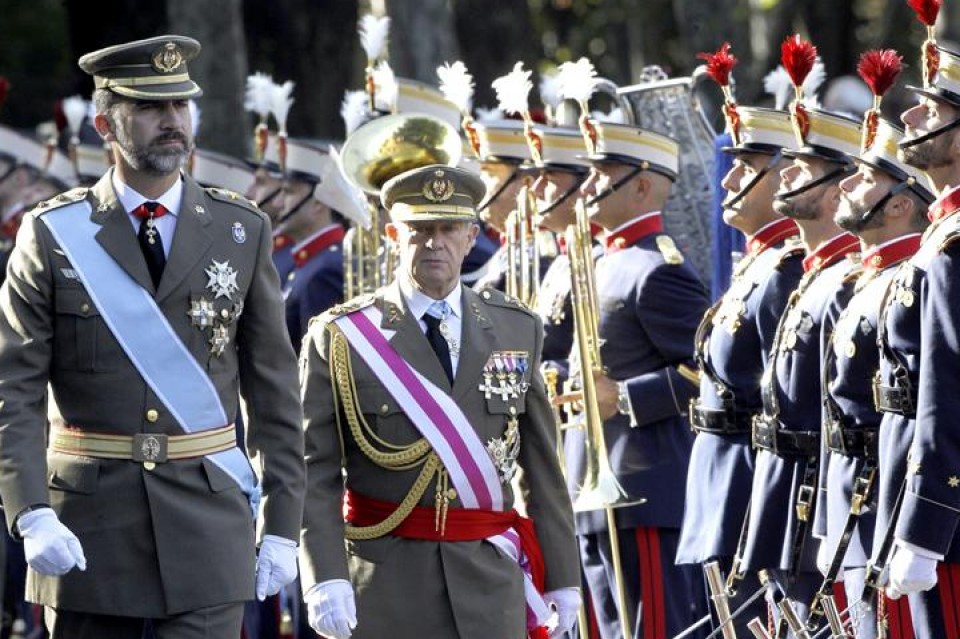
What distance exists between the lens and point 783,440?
7.72 metres

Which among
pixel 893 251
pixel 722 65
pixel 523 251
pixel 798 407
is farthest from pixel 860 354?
pixel 523 251

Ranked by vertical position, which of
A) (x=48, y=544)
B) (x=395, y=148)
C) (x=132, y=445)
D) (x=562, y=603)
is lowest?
(x=562, y=603)

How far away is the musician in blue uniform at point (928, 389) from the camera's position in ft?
20.4

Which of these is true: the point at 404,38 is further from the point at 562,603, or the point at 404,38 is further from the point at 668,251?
the point at 562,603

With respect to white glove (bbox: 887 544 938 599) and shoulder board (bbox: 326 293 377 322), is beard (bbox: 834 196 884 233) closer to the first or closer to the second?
white glove (bbox: 887 544 938 599)

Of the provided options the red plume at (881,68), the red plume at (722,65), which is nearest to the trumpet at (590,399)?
the red plume at (722,65)

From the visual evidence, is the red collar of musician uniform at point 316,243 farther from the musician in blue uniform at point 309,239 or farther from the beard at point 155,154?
the beard at point 155,154

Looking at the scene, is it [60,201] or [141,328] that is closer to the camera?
[141,328]

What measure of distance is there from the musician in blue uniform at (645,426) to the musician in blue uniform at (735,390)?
0.52m

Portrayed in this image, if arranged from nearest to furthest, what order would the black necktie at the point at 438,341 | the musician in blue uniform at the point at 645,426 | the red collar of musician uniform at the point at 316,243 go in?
1. the black necktie at the point at 438,341
2. the musician in blue uniform at the point at 645,426
3. the red collar of musician uniform at the point at 316,243

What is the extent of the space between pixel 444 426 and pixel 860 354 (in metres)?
1.32

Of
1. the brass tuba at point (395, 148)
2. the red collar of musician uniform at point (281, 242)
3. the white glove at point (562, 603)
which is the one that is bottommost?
the white glove at point (562, 603)

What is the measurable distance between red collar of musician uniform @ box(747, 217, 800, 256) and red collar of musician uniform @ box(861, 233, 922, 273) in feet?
3.40

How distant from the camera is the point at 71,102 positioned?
44.4 ft
